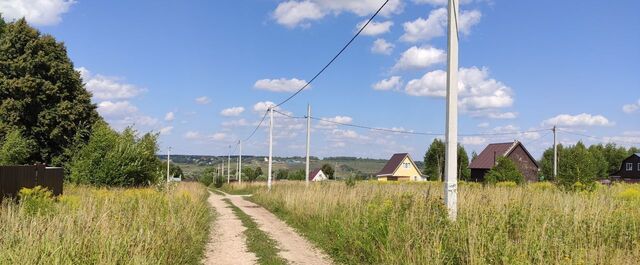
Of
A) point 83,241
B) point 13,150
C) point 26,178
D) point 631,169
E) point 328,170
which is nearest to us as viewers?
point 83,241

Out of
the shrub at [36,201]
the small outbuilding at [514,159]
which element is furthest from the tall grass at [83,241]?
the small outbuilding at [514,159]

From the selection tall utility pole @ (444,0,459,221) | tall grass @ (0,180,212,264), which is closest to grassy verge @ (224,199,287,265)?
tall grass @ (0,180,212,264)

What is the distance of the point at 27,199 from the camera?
11531 millimetres

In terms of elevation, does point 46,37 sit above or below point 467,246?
above

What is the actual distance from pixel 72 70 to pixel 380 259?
97.1ft

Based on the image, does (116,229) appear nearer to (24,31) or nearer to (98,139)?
(98,139)

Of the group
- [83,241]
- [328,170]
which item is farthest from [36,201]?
[328,170]

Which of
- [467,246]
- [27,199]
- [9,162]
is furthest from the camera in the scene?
[9,162]

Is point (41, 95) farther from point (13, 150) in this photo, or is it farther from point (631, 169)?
point (631, 169)

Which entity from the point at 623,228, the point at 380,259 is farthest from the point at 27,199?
the point at 623,228

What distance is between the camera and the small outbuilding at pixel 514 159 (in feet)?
203

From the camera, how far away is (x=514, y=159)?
204ft

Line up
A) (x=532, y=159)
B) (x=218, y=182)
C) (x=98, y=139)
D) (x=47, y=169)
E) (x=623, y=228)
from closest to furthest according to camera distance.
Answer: (x=623, y=228) → (x=47, y=169) → (x=98, y=139) → (x=532, y=159) → (x=218, y=182)

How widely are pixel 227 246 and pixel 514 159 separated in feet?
187
